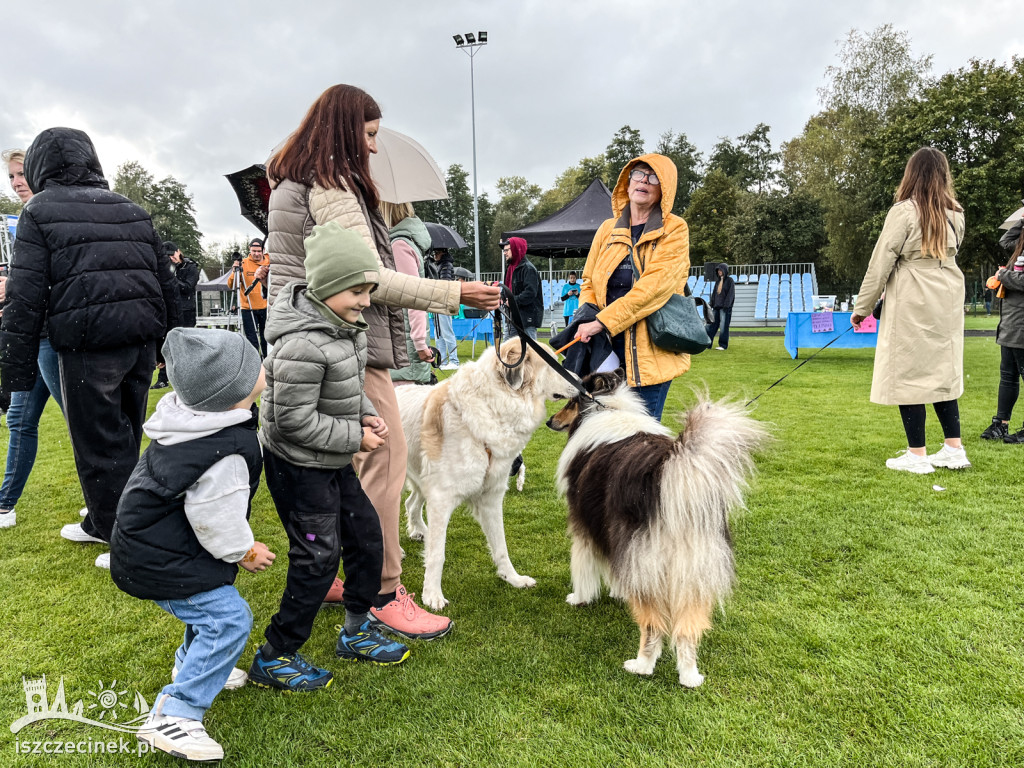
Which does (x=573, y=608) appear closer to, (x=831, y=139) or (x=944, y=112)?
(x=944, y=112)

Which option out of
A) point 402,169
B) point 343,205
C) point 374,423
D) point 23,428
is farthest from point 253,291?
point 374,423

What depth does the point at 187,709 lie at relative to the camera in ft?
6.50

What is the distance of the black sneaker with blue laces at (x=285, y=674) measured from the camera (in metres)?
2.32

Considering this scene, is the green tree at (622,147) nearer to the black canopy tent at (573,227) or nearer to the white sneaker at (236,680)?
the black canopy tent at (573,227)

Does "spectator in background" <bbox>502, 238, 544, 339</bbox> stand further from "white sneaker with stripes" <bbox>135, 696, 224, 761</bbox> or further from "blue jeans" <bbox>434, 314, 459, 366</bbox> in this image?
"white sneaker with stripes" <bbox>135, 696, 224, 761</bbox>

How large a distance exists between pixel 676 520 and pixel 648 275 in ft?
4.77

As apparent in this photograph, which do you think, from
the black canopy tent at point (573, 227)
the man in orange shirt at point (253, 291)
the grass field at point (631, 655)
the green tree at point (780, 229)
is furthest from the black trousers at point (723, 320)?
the green tree at point (780, 229)

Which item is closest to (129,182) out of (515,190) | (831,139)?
(515,190)

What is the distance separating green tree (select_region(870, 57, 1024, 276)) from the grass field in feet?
92.9

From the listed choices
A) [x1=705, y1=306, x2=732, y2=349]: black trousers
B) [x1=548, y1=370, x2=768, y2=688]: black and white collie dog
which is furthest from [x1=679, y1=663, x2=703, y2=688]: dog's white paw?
[x1=705, y1=306, x2=732, y2=349]: black trousers

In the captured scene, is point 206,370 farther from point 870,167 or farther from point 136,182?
point 136,182

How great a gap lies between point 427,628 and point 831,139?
36.7m

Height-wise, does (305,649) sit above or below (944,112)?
below

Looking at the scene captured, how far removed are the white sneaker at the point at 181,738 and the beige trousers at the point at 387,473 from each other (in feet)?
3.07
